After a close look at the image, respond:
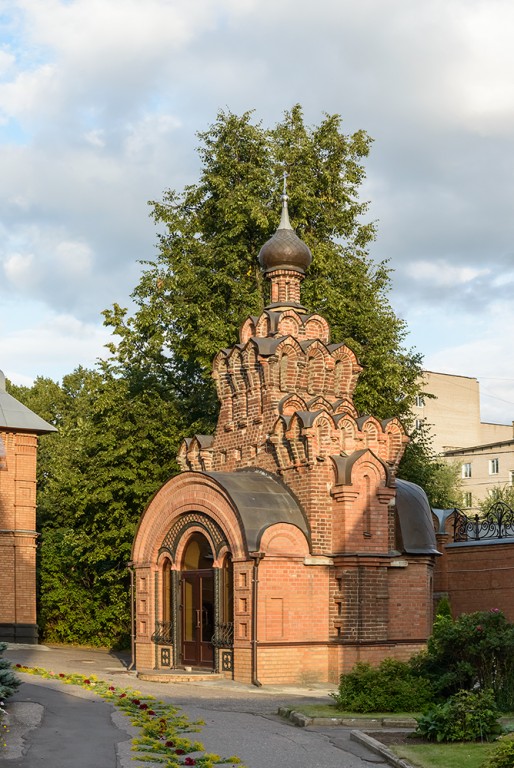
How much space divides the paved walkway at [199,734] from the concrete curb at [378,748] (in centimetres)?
11

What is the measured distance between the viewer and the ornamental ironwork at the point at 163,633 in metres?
22.1

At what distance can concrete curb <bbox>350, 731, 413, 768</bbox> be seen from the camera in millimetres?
11273

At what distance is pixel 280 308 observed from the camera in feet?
76.8

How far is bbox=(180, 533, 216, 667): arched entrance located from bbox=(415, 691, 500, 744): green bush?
348 inches

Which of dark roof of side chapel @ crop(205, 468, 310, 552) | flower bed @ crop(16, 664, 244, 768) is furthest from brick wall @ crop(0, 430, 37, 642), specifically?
flower bed @ crop(16, 664, 244, 768)

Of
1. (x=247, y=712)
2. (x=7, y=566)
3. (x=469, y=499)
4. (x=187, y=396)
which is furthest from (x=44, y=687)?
(x=469, y=499)

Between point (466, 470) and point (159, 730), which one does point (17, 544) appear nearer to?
point (159, 730)

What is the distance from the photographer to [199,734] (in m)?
13.3

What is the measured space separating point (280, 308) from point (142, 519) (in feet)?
17.3

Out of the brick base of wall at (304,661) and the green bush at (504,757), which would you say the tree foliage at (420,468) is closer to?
the brick base of wall at (304,661)

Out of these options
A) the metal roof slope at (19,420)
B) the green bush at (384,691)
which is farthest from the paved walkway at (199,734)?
the metal roof slope at (19,420)

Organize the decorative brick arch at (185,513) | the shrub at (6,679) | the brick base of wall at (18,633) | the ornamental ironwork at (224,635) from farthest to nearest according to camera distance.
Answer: the brick base of wall at (18,633) < the ornamental ironwork at (224,635) < the decorative brick arch at (185,513) < the shrub at (6,679)

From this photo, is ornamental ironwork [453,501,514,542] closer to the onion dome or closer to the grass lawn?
the onion dome

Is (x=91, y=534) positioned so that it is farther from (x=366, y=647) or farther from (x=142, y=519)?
(x=366, y=647)
